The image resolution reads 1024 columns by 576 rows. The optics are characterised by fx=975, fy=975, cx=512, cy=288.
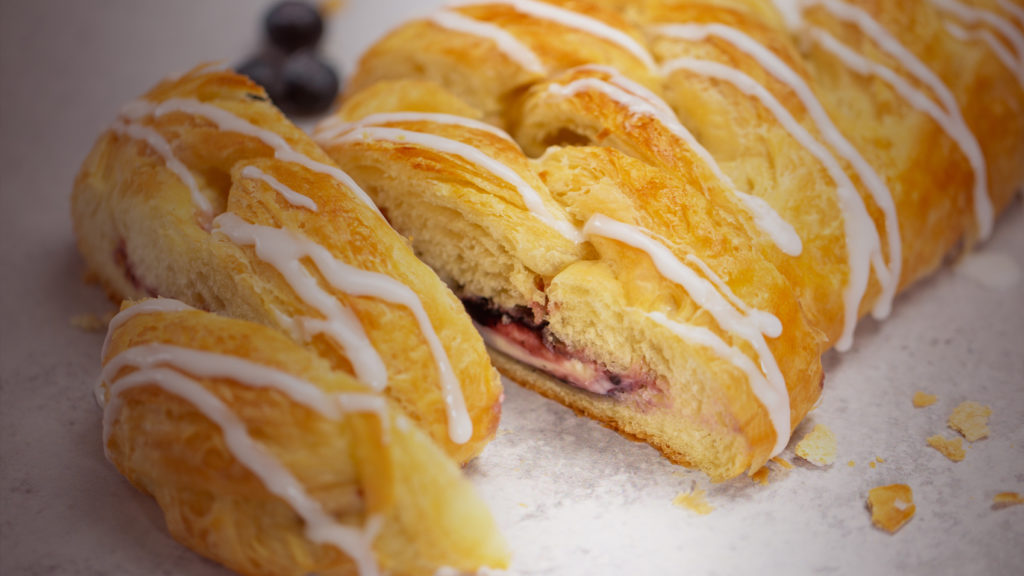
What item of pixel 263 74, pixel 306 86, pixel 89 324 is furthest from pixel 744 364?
pixel 263 74

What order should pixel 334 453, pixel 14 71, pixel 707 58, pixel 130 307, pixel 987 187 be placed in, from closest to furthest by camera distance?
pixel 334 453 < pixel 130 307 < pixel 707 58 < pixel 987 187 < pixel 14 71

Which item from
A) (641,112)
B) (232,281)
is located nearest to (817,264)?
(641,112)

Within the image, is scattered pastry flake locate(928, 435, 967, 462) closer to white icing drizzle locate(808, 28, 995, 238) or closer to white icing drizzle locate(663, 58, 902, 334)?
white icing drizzle locate(663, 58, 902, 334)

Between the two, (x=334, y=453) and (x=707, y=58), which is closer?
(x=334, y=453)

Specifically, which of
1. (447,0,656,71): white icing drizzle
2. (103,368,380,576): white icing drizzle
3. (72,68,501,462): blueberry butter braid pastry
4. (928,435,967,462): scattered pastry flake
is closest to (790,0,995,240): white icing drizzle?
(447,0,656,71): white icing drizzle

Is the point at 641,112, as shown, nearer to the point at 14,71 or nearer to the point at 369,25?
the point at 369,25

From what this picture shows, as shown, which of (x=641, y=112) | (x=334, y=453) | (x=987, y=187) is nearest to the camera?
(x=334, y=453)

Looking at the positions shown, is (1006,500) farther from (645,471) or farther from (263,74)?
(263,74)

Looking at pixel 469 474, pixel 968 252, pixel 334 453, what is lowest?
pixel 968 252
